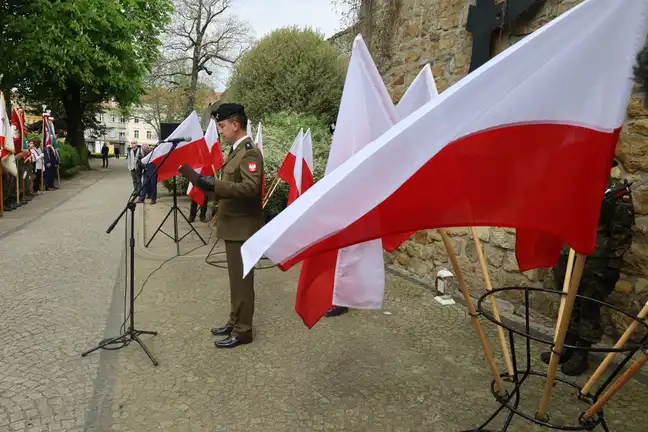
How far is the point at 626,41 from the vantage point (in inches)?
60.4

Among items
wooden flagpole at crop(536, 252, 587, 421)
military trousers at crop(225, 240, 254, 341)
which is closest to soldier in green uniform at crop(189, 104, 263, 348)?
military trousers at crop(225, 240, 254, 341)

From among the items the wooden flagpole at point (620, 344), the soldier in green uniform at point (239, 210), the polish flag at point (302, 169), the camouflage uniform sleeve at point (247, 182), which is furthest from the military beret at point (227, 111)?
the wooden flagpole at point (620, 344)

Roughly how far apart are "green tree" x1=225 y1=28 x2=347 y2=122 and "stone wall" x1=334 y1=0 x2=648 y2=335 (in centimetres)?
444

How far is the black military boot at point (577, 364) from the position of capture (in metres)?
3.77

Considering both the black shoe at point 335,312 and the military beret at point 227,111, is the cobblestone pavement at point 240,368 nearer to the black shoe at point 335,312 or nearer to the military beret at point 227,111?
the black shoe at point 335,312

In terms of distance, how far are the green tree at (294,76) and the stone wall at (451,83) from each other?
4445 mm

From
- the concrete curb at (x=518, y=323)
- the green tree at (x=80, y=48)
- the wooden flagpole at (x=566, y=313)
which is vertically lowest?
the concrete curb at (x=518, y=323)

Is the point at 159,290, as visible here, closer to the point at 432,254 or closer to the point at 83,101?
the point at 432,254

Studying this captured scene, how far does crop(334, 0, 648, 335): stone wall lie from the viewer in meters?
3.95

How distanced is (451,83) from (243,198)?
10.7 ft

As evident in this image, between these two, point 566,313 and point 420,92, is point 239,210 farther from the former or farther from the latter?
point 566,313

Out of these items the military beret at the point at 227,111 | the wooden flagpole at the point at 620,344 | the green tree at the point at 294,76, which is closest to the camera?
the wooden flagpole at the point at 620,344

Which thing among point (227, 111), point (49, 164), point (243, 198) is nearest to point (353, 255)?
point (243, 198)

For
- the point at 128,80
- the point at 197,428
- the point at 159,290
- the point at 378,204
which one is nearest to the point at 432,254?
the point at 159,290
